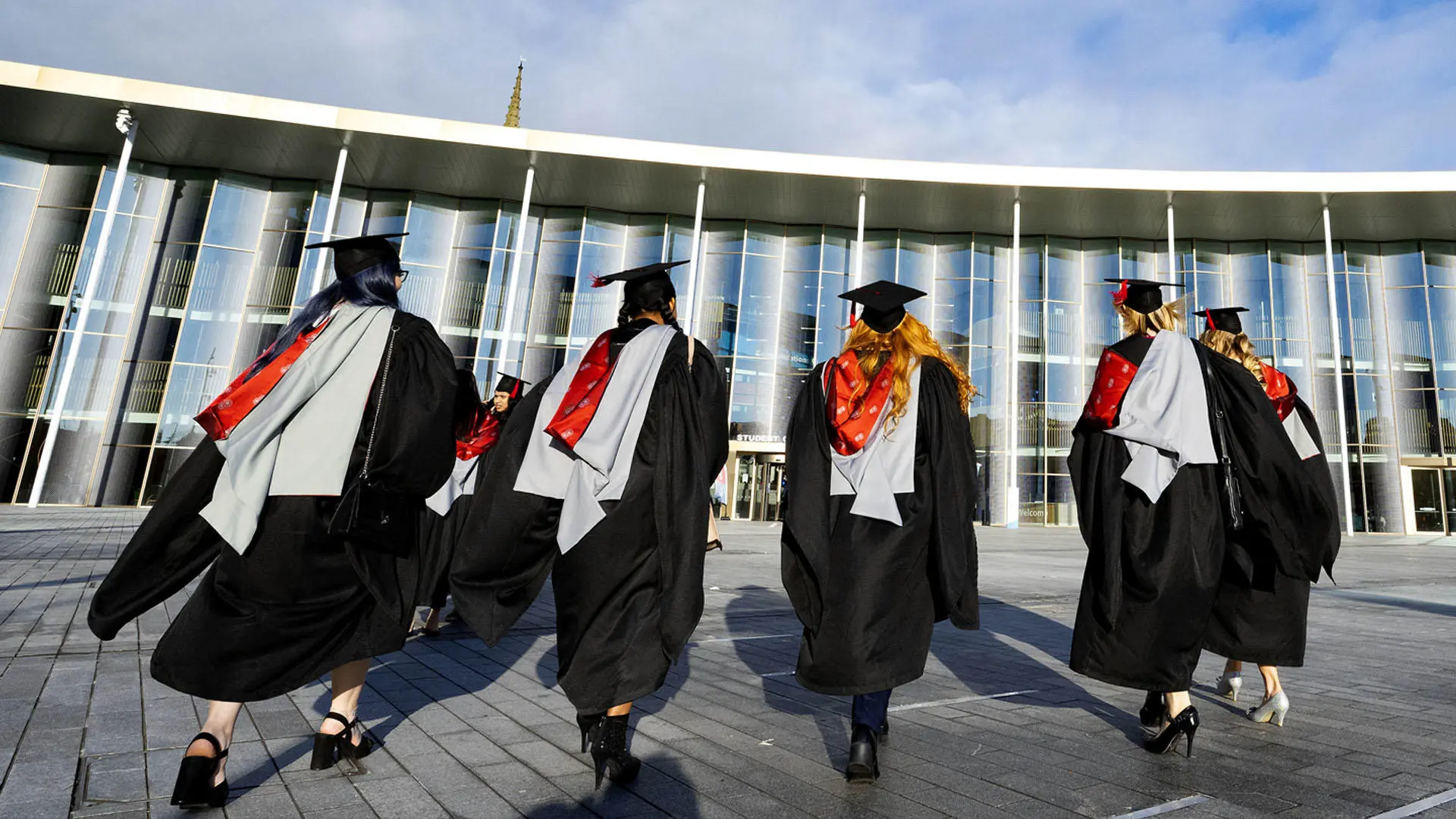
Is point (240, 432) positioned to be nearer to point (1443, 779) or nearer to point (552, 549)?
point (552, 549)

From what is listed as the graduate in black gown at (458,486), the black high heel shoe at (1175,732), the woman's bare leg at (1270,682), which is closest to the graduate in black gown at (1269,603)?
the woman's bare leg at (1270,682)

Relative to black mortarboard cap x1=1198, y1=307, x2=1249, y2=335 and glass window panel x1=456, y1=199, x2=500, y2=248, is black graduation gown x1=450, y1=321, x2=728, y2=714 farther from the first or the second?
glass window panel x1=456, y1=199, x2=500, y2=248

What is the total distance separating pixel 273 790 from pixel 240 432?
1158mm

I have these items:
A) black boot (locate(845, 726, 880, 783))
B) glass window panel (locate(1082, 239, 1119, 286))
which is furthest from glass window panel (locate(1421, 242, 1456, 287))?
black boot (locate(845, 726, 880, 783))

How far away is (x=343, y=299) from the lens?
294 centimetres

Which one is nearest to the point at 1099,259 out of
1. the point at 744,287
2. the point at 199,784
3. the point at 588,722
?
the point at 744,287

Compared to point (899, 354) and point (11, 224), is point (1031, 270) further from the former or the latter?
point (11, 224)

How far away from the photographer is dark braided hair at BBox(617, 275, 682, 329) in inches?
133

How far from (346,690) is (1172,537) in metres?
3.29

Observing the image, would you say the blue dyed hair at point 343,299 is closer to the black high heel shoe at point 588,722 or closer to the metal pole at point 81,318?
→ the black high heel shoe at point 588,722

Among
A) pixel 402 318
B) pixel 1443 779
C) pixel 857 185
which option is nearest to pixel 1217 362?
pixel 1443 779

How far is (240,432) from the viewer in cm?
256

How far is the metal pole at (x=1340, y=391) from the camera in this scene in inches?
910

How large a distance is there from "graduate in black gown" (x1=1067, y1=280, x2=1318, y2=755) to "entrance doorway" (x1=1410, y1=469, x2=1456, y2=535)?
→ 27.1 m
